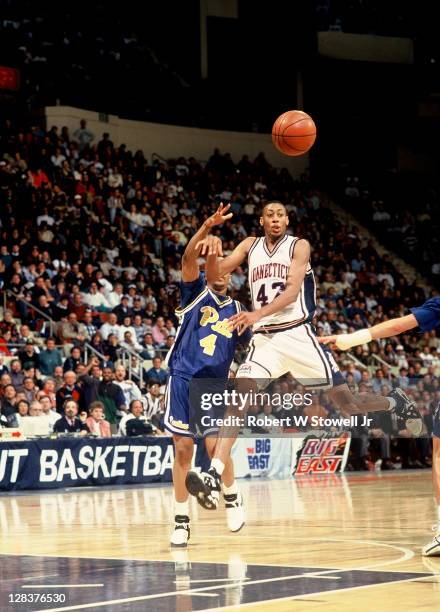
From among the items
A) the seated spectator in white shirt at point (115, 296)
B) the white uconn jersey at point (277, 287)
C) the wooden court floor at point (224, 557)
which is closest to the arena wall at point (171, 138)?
the seated spectator in white shirt at point (115, 296)

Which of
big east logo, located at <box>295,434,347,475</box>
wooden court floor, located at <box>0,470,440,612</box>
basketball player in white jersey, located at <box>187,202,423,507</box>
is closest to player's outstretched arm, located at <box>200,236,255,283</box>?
basketball player in white jersey, located at <box>187,202,423,507</box>

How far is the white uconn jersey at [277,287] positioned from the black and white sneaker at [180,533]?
178 centimetres

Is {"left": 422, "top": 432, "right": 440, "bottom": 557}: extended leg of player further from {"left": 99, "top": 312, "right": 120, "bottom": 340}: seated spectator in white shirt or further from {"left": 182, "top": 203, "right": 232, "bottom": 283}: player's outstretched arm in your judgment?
{"left": 99, "top": 312, "right": 120, "bottom": 340}: seated spectator in white shirt

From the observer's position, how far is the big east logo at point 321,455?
22.4m

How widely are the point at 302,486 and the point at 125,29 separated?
18853 mm

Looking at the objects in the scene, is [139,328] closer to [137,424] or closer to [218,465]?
[137,424]

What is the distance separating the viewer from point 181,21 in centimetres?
3466

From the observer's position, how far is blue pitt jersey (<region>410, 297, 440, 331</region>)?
805cm

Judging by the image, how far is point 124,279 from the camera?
80.4ft

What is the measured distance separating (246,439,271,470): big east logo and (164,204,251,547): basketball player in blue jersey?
37.4 ft

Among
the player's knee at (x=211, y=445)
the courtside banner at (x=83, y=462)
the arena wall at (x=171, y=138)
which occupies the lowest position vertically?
the courtside banner at (x=83, y=462)

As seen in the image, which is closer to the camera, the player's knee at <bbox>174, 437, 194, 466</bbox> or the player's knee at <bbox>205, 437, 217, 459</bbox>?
the player's knee at <bbox>174, 437, 194, 466</bbox>

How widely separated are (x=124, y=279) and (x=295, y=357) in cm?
1480

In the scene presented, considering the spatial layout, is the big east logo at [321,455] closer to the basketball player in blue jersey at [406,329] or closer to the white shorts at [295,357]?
the white shorts at [295,357]
